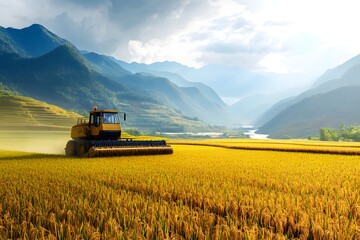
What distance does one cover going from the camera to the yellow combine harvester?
2330 cm

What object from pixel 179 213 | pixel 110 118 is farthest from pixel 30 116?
pixel 179 213

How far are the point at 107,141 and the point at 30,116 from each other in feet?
424

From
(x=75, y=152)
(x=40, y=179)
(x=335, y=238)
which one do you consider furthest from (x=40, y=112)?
(x=335, y=238)

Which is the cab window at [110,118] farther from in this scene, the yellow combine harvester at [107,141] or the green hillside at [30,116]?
the green hillside at [30,116]

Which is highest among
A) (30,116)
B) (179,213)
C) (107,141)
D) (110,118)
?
(30,116)

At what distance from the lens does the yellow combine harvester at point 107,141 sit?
76.4ft

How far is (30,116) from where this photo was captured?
139250 millimetres

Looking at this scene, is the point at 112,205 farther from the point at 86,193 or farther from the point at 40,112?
the point at 40,112

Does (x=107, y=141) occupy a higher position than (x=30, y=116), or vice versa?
(x=30, y=116)

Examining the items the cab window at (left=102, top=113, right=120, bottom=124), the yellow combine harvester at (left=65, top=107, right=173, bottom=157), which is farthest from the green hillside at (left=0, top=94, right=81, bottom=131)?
the cab window at (left=102, top=113, right=120, bottom=124)

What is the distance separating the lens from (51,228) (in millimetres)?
5734

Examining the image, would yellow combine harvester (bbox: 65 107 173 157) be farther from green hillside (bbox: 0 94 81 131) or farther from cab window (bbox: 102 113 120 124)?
green hillside (bbox: 0 94 81 131)

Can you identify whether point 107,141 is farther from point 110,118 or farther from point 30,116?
point 30,116

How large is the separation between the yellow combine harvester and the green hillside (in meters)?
97.1
